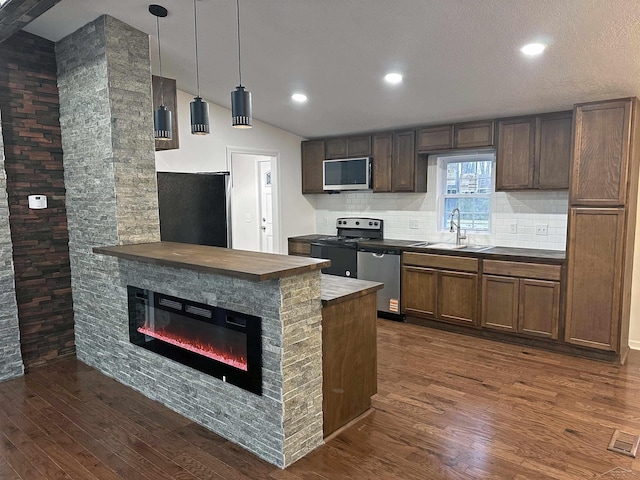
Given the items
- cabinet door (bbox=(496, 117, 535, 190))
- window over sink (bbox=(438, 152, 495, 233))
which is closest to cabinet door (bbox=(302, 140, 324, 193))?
window over sink (bbox=(438, 152, 495, 233))

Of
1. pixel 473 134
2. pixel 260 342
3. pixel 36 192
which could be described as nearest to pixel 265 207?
pixel 473 134

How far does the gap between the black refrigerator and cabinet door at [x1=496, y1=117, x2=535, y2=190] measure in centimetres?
272

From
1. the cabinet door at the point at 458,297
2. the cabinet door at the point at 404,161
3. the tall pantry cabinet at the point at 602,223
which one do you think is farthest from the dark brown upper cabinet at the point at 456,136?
the cabinet door at the point at 458,297

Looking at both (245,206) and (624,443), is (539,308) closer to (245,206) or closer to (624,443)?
(624,443)

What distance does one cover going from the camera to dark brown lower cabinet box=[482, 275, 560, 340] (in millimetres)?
3914

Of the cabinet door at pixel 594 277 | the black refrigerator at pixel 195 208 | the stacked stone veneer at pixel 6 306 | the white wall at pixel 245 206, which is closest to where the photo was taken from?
the stacked stone veneer at pixel 6 306

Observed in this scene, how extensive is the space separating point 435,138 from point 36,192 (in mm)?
3813

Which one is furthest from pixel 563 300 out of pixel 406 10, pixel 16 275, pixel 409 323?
pixel 16 275

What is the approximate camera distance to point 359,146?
541 cm

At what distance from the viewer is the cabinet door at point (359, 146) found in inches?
210

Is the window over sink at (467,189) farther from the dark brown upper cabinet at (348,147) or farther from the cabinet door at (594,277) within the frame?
the cabinet door at (594,277)

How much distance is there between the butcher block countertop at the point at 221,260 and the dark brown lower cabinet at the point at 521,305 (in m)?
2.37

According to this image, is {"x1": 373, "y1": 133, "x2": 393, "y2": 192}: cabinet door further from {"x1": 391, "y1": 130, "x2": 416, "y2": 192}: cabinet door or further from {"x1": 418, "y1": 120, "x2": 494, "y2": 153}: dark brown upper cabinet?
{"x1": 418, "y1": 120, "x2": 494, "y2": 153}: dark brown upper cabinet

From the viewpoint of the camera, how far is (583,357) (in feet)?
12.6
